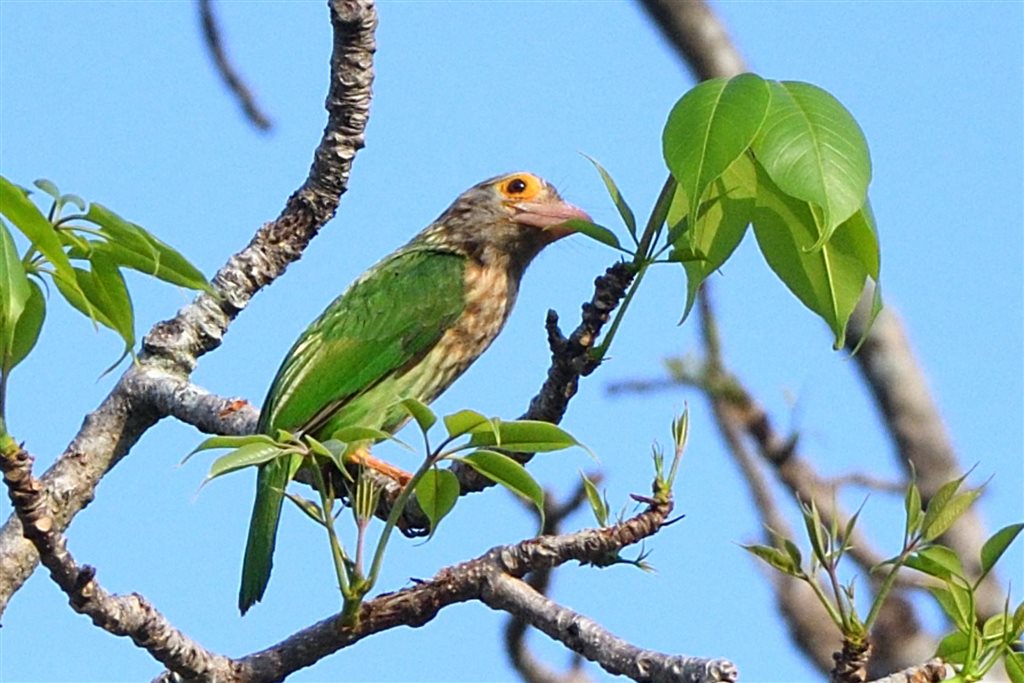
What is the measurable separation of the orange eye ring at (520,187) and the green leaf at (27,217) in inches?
161

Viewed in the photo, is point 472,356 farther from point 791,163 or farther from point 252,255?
point 791,163

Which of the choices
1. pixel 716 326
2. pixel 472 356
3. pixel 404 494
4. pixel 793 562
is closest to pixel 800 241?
pixel 793 562

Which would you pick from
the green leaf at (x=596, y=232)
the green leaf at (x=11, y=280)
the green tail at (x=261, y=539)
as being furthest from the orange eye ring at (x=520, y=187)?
the green leaf at (x=11, y=280)

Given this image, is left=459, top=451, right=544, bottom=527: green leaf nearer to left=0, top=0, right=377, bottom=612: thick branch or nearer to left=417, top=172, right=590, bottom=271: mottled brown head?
left=0, top=0, right=377, bottom=612: thick branch

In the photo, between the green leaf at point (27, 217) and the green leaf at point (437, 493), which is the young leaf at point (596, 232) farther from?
the green leaf at point (27, 217)

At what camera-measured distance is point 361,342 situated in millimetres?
5949

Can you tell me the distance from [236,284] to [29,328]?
5.59 feet

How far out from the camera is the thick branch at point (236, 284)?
4.48 metres

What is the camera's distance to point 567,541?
329 centimetres

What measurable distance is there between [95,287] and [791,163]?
1382 mm

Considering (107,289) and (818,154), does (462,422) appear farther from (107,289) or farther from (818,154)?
(107,289)

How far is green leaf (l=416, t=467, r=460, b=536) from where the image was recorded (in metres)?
2.88

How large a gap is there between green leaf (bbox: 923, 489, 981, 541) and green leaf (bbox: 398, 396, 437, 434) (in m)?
0.89

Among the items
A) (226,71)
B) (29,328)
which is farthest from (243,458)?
(226,71)
